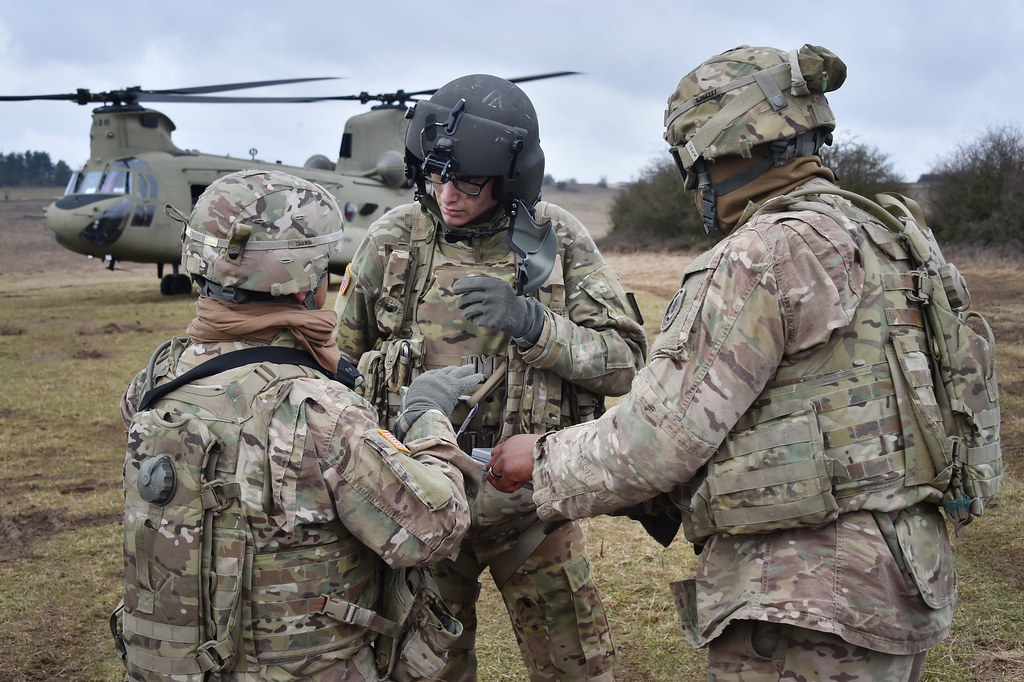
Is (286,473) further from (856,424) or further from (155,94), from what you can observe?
(155,94)

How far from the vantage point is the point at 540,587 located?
3.30 m

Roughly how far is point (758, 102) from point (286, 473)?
4.87 ft

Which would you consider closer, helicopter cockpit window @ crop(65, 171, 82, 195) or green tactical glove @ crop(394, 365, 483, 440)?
green tactical glove @ crop(394, 365, 483, 440)

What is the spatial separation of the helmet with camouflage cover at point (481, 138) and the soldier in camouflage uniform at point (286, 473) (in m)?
0.78

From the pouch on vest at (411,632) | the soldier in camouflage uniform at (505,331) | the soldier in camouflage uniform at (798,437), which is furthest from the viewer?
the soldier in camouflage uniform at (505,331)

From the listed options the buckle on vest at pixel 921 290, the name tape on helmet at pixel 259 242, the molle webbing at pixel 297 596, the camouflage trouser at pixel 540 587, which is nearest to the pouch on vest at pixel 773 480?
the buckle on vest at pixel 921 290

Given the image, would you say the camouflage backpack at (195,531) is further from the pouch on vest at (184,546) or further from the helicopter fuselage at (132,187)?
the helicopter fuselage at (132,187)

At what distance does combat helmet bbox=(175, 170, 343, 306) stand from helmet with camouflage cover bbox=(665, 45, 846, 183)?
3.33 ft

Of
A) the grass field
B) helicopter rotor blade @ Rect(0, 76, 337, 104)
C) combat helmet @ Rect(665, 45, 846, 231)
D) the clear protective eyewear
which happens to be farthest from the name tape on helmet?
helicopter rotor blade @ Rect(0, 76, 337, 104)

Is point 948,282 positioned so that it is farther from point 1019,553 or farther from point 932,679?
point 1019,553

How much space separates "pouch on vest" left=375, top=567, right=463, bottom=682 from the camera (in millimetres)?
2553

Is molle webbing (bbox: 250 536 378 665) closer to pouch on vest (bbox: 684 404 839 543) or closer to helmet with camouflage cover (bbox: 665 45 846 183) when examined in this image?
pouch on vest (bbox: 684 404 839 543)

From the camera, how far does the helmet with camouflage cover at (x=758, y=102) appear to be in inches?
92.8

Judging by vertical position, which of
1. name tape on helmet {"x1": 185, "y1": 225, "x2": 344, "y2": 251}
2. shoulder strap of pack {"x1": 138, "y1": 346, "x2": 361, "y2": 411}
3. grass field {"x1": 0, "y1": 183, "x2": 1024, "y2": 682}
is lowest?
grass field {"x1": 0, "y1": 183, "x2": 1024, "y2": 682}
